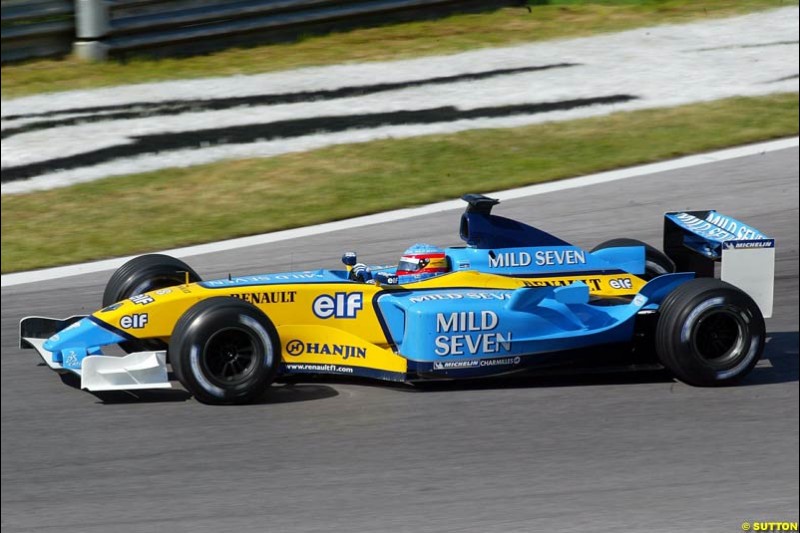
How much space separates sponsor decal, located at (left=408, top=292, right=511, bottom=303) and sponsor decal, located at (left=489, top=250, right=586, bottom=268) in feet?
0.59

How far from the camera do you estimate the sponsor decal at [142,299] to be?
5.90 m

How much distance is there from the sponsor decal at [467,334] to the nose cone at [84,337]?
1546 mm

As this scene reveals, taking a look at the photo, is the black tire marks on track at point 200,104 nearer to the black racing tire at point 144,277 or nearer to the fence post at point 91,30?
the fence post at point 91,30

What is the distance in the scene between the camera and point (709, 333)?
6.03 metres

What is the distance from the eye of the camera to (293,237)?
771 cm

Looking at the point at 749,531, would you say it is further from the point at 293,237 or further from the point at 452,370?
the point at 293,237

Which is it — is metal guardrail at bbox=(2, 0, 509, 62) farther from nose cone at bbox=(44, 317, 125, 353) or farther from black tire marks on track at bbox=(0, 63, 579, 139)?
nose cone at bbox=(44, 317, 125, 353)

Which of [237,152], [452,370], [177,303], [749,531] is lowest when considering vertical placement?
[749,531]

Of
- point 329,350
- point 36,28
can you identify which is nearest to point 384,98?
point 36,28

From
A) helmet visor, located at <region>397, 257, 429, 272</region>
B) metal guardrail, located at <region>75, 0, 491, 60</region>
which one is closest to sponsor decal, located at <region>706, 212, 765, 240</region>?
helmet visor, located at <region>397, 257, 429, 272</region>

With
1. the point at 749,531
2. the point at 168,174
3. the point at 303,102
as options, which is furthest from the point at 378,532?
the point at 303,102

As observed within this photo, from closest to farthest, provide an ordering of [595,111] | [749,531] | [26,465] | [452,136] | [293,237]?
Answer: [749,531] → [26,465] → [293,237] → [452,136] → [595,111]

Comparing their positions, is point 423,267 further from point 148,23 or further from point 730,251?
point 148,23

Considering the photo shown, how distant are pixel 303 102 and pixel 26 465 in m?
7.37
